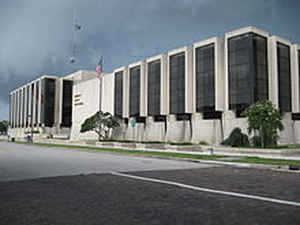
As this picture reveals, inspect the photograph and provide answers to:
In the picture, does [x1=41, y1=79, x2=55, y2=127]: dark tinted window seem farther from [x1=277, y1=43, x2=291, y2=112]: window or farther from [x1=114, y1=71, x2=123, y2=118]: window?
[x1=277, y1=43, x2=291, y2=112]: window

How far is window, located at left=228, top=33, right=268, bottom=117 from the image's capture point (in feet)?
138

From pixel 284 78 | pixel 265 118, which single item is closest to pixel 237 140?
pixel 265 118

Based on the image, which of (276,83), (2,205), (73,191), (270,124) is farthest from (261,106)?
(2,205)

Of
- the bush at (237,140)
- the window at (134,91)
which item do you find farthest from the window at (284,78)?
the window at (134,91)

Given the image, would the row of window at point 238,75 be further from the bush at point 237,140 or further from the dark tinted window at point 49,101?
the dark tinted window at point 49,101

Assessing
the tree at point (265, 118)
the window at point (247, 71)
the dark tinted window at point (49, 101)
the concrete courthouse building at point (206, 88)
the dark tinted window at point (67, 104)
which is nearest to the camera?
the tree at point (265, 118)

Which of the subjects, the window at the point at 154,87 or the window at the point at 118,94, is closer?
the window at the point at 154,87

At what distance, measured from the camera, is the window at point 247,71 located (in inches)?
1652

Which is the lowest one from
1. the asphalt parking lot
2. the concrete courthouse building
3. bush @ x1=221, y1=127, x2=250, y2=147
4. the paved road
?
the paved road

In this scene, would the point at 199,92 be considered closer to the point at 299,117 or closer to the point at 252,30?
the point at 252,30

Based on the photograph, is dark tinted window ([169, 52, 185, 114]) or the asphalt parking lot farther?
dark tinted window ([169, 52, 185, 114])

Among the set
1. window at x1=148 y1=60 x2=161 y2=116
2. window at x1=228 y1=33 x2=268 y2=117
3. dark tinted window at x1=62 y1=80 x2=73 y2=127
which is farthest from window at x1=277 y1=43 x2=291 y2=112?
dark tinted window at x1=62 y1=80 x2=73 y2=127

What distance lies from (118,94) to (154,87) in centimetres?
1269

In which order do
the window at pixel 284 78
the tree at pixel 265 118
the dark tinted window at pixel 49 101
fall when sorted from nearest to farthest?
the tree at pixel 265 118, the window at pixel 284 78, the dark tinted window at pixel 49 101
